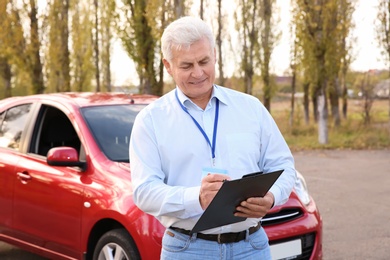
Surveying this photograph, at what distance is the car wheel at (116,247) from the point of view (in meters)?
4.18

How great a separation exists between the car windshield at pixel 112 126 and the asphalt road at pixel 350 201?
1931 millimetres

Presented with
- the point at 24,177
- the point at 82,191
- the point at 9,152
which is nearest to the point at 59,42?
the point at 9,152

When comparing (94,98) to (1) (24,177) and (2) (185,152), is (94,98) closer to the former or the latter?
(1) (24,177)

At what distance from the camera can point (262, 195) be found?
2.40m

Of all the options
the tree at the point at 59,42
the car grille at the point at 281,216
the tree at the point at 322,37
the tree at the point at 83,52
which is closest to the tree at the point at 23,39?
the tree at the point at 59,42

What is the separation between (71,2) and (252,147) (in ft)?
85.4

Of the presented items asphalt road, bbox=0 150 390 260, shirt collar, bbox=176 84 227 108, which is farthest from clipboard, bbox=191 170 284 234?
asphalt road, bbox=0 150 390 260

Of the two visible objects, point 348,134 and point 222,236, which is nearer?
point 222,236

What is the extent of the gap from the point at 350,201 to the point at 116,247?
5645mm

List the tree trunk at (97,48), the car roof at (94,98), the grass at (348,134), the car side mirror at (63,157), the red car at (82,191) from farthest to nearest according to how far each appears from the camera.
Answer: the tree trunk at (97,48) → the grass at (348,134) → the car roof at (94,98) → the car side mirror at (63,157) → the red car at (82,191)

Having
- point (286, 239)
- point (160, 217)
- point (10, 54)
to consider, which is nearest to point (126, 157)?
point (286, 239)

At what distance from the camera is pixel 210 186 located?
226cm

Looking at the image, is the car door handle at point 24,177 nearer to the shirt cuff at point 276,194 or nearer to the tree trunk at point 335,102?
the shirt cuff at point 276,194

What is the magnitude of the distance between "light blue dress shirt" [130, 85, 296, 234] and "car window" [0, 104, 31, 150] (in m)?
3.42
